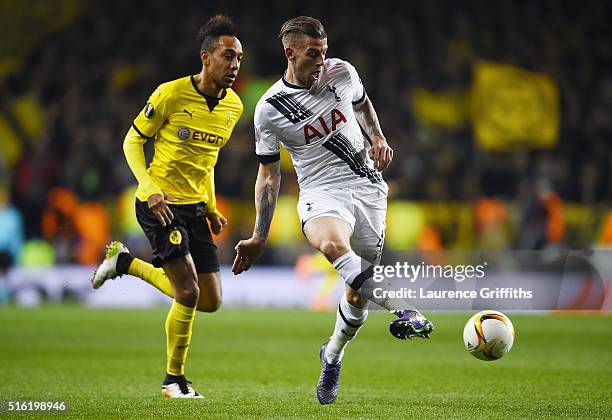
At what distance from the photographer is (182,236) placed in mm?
7184

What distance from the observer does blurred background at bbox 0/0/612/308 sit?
17.3 m

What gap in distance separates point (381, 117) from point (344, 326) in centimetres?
1366

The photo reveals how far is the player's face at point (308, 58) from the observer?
6488 mm

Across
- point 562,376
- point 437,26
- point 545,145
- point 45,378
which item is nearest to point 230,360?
point 45,378

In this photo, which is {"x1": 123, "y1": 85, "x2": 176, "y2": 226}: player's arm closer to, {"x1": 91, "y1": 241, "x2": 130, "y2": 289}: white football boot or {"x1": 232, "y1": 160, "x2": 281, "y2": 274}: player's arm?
{"x1": 232, "y1": 160, "x2": 281, "y2": 274}: player's arm

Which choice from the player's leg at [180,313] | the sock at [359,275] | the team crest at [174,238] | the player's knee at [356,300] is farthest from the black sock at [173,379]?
the sock at [359,275]

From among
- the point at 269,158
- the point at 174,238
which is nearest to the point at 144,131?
the point at 174,238

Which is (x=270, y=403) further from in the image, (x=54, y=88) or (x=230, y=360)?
(x=54, y=88)

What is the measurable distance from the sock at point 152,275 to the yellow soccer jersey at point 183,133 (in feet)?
2.24

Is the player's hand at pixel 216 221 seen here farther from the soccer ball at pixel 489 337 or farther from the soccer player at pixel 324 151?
the soccer ball at pixel 489 337

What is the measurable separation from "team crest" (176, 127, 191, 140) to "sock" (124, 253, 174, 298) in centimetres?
99

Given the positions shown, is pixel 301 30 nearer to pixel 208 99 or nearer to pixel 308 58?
pixel 308 58

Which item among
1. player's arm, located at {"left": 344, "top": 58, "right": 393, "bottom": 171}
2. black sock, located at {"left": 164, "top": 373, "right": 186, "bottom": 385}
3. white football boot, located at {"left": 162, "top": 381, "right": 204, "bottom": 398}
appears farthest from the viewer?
black sock, located at {"left": 164, "top": 373, "right": 186, "bottom": 385}
